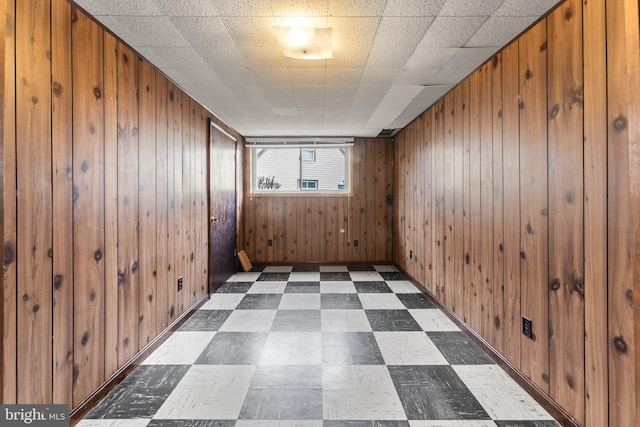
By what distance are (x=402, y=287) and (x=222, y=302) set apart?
2240 mm

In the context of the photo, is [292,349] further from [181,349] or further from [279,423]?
[181,349]

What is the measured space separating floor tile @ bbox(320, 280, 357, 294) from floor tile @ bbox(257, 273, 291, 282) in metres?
0.63

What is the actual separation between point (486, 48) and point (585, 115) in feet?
3.09

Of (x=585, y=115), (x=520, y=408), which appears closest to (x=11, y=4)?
(x=585, y=115)

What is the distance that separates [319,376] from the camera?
75.2 inches

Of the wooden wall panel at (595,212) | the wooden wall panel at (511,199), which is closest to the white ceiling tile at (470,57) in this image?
the wooden wall panel at (511,199)

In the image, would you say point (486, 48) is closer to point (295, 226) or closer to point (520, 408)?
point (520, 408)

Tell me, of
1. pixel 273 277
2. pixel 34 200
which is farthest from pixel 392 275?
pixel 34 200

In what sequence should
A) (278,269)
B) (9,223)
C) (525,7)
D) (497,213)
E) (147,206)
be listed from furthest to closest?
1. (278,269)
2. (147,206)
3. (497,213)
4. (525,7)
5. (9,223)

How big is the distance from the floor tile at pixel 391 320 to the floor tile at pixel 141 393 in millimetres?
1597

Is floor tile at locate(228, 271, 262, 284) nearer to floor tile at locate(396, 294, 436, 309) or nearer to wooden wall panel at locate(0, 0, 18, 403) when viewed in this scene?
floor tile at locate(396, 294, 436, 309)

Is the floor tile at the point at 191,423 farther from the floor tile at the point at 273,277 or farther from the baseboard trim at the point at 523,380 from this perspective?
the floor tile at the point at 273,277

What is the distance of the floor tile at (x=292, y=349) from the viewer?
210cm

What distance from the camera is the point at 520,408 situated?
163cm
